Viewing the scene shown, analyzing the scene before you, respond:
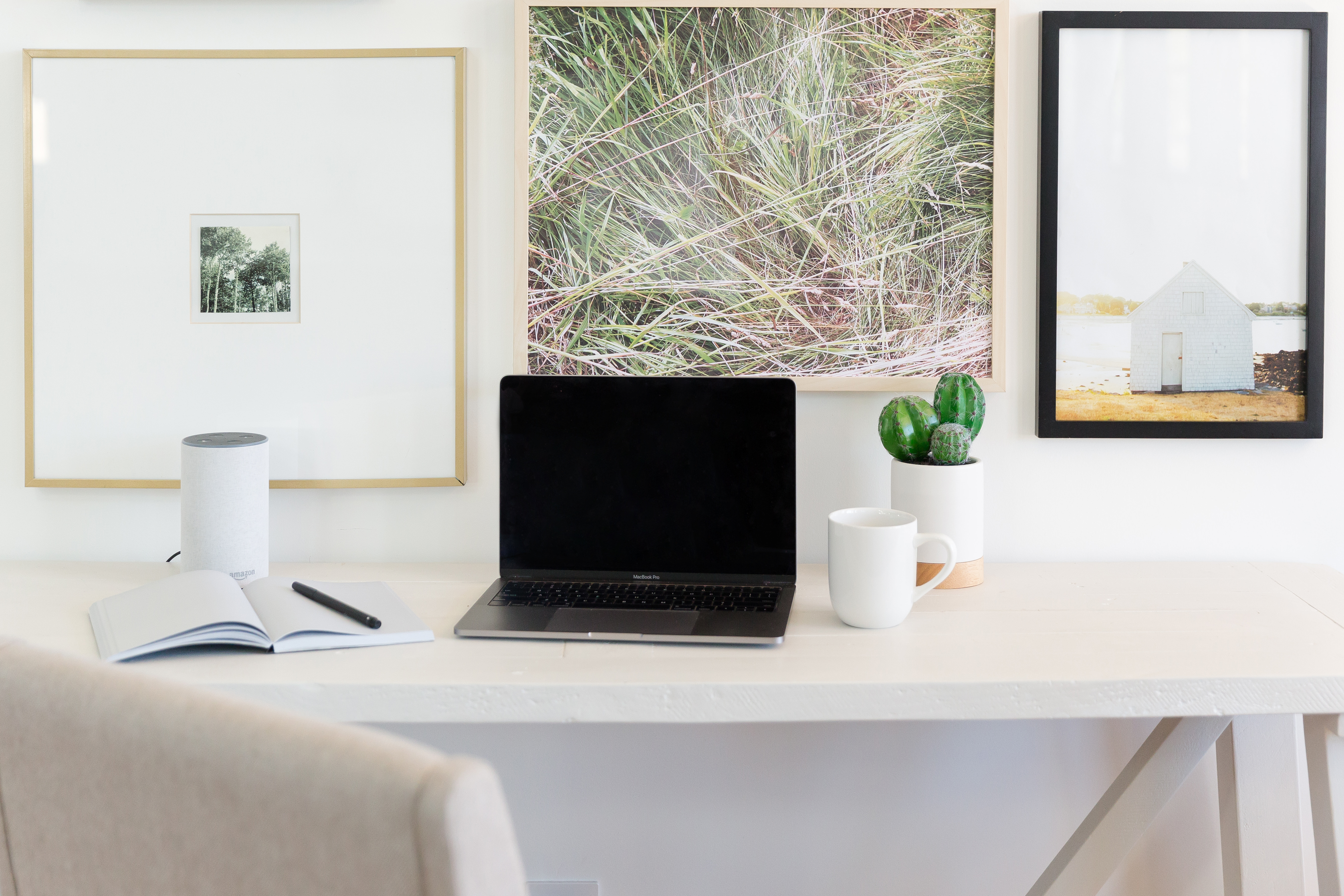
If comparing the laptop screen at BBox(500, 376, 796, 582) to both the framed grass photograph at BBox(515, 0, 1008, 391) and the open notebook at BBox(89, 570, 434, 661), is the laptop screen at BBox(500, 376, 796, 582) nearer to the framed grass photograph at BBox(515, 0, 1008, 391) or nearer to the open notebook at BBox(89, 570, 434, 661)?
the framed grass photograph at BBox(515, 0, 1008, 391)

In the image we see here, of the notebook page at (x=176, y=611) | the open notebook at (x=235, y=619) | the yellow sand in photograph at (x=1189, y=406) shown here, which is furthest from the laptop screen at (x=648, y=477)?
the yellow sand in photograph at (x=1189, y=406)

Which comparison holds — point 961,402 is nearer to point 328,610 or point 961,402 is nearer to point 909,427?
point 909,427

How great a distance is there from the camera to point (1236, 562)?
1257mm

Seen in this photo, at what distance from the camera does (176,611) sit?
3.06 ft

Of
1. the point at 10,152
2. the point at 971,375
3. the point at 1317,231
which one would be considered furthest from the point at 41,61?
the point at 1317,231

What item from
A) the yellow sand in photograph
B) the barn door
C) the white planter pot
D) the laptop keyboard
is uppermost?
the barn door

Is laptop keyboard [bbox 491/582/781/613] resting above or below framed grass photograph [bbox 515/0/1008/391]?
below

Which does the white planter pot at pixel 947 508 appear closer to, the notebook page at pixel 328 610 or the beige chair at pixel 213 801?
the notebook page at pixel 328 610

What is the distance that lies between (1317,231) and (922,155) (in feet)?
1.72

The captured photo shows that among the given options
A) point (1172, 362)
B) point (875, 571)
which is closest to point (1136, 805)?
point (875, 571)

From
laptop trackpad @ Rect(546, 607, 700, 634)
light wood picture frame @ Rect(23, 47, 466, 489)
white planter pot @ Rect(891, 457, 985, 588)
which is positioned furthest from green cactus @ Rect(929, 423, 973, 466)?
light wood picture frame @ Rect(23, 47, 466, 489)

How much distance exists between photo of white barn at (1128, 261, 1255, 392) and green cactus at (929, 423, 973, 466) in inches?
11.8

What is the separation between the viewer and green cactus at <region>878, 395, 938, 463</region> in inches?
44.3

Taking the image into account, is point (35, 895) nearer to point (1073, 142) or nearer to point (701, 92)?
point (701, 92)
